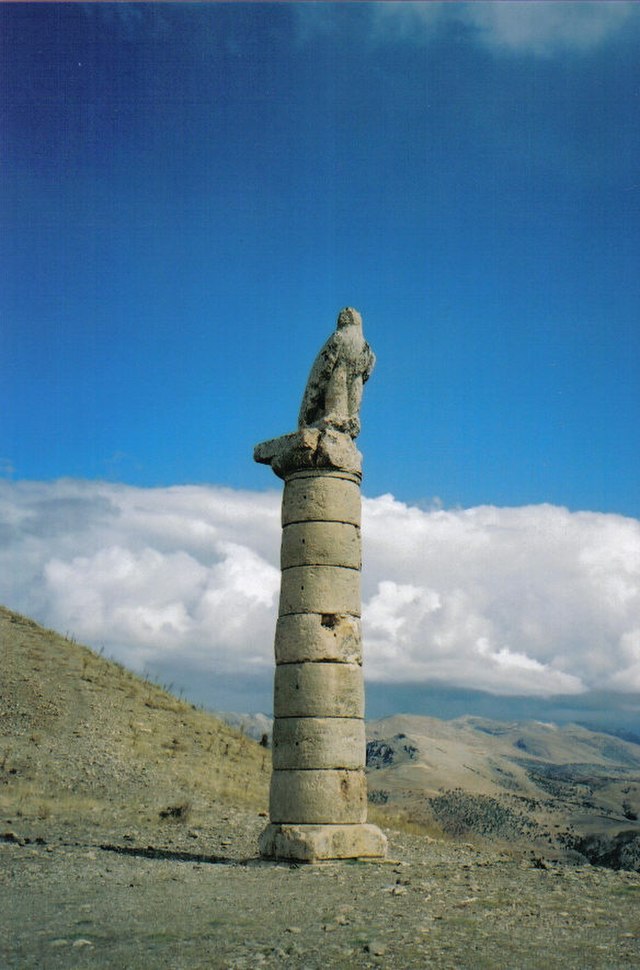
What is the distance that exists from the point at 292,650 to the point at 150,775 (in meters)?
8.17

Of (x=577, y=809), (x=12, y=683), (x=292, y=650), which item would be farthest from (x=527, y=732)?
(x=292, y=650)

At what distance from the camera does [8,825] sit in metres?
14.1

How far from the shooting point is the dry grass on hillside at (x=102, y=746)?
16.6 meters

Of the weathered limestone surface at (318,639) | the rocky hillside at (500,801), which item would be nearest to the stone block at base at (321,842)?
the weathered limestone surface at (318,639)

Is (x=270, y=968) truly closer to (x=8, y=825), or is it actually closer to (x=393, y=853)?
(x=393, y=853)

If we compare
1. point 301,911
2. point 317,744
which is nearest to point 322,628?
→ point 317,744

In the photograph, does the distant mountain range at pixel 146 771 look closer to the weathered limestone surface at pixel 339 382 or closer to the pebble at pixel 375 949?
the weathered limestone surface at pixel 339 382

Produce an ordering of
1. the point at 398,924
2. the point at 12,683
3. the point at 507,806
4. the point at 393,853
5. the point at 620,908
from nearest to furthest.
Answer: the point at 398,924
the point at 620,908
the point at 393,853
the point at 12,683
the point at 507,806

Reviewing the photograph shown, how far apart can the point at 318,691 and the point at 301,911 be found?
3924 mm

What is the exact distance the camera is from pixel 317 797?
11.4 metres

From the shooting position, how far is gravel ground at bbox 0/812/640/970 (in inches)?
256

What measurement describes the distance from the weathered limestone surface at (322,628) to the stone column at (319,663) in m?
0.01

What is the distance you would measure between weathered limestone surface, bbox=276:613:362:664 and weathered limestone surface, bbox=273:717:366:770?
0.84 metres

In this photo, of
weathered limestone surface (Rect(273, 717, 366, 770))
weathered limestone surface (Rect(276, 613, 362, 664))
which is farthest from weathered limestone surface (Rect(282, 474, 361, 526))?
weathered limestone surface (Rect(273, 717, 366, 770))
